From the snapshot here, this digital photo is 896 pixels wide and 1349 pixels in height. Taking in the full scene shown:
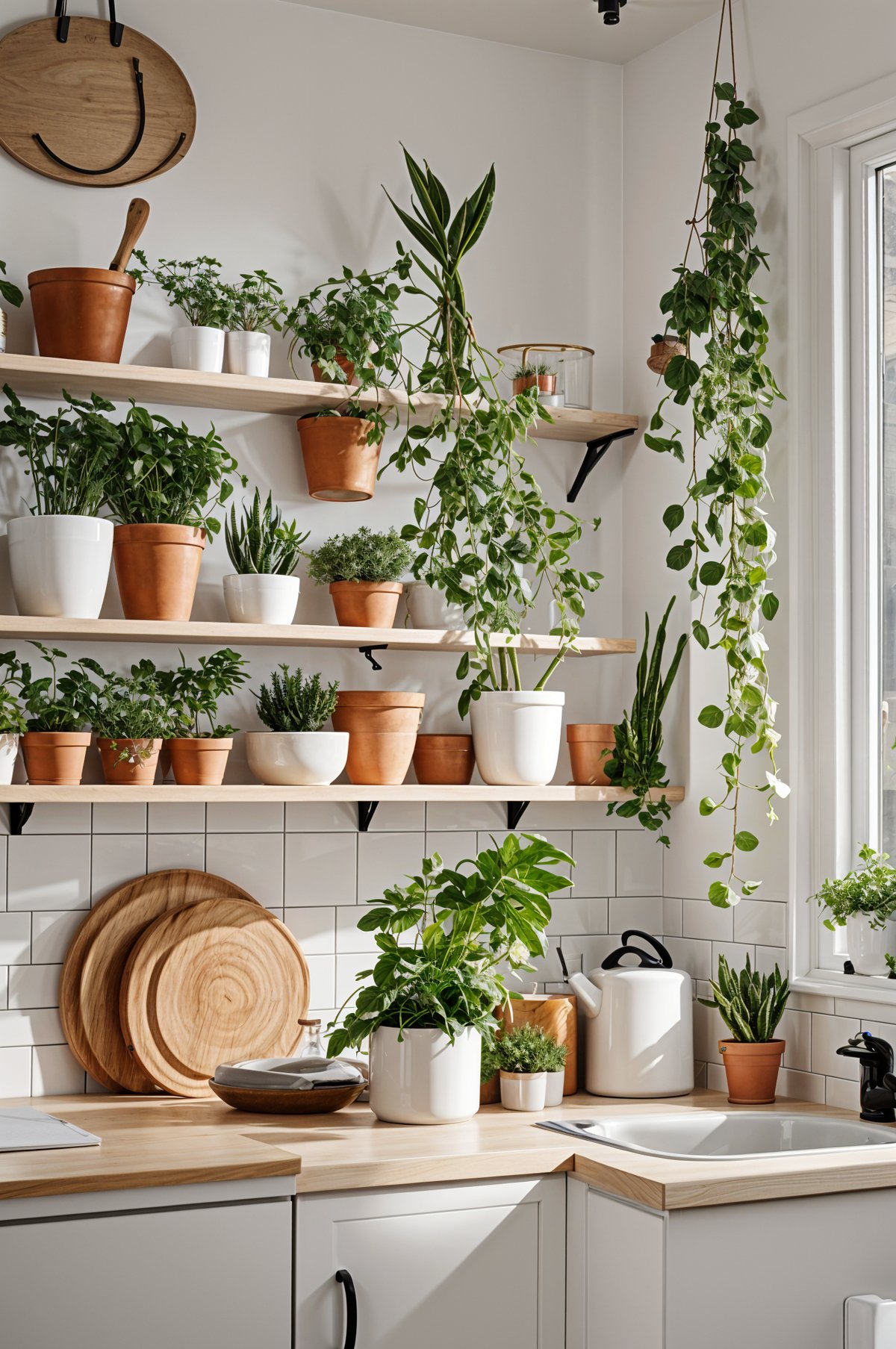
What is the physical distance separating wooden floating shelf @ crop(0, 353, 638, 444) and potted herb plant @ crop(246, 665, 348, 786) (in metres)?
0.52

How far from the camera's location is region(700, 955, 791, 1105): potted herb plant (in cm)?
272

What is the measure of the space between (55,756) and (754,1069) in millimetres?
1388

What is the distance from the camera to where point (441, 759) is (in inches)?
115

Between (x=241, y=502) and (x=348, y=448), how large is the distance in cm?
24

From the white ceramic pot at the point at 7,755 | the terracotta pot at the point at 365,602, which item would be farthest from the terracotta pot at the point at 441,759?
the white ceramic pot at the point at 7,755

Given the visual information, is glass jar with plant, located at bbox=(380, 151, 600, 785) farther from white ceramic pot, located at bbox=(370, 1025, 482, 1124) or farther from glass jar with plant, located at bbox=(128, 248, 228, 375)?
white ceramic pot, located at bbox=(370, 1025, 482, 1124)

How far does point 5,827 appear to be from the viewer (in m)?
2.64

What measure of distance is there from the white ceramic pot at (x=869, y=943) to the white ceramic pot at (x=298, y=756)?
3.16 ft

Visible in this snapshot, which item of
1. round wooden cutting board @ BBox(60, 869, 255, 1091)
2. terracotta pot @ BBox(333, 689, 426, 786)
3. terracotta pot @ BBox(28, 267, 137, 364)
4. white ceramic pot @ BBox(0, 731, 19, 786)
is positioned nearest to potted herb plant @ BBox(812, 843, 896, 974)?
terracotta pot @ BBox(333, 689, 426, 786)

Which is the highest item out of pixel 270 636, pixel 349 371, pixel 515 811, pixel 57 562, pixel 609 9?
pixel 609 9

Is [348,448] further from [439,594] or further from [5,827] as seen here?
[5,827]

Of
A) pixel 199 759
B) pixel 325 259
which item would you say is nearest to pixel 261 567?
pixel 199 759

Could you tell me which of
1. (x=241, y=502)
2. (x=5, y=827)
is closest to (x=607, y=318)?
(x=241, y=502)

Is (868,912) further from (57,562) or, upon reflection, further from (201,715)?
(57,562)
